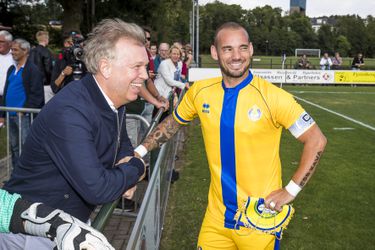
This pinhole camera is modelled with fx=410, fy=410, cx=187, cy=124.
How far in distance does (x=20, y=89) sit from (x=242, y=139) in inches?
185

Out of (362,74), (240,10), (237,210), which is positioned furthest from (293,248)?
(240,10)

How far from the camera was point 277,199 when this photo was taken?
2756 mm

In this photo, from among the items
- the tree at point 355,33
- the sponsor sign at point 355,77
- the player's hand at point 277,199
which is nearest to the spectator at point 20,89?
the player's hand at point 277,199

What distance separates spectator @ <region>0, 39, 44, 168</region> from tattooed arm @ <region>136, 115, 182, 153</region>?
3.53 metres

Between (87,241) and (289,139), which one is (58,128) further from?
(289,139)

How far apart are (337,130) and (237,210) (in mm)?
9341

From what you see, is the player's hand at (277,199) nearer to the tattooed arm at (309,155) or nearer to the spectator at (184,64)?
the tattooed arm at (309,155)

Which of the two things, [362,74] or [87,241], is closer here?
[87,241]

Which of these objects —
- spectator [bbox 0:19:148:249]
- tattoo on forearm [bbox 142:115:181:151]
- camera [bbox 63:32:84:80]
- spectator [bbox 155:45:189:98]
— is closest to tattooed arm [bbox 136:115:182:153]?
tattoo on forearm [bbox 142:115:181:151]

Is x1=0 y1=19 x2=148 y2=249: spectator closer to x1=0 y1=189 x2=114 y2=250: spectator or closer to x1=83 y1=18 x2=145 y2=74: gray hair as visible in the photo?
x1=83 y1=18 x2=145 y2=74: gray hair

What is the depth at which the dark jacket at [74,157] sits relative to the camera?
1.94m

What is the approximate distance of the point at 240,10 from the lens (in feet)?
423

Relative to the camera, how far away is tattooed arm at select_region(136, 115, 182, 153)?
335 centimetres

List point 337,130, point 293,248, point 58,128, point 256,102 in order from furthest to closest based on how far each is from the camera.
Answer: point 337,130, point 293,248, point 256,102, point 58,128
